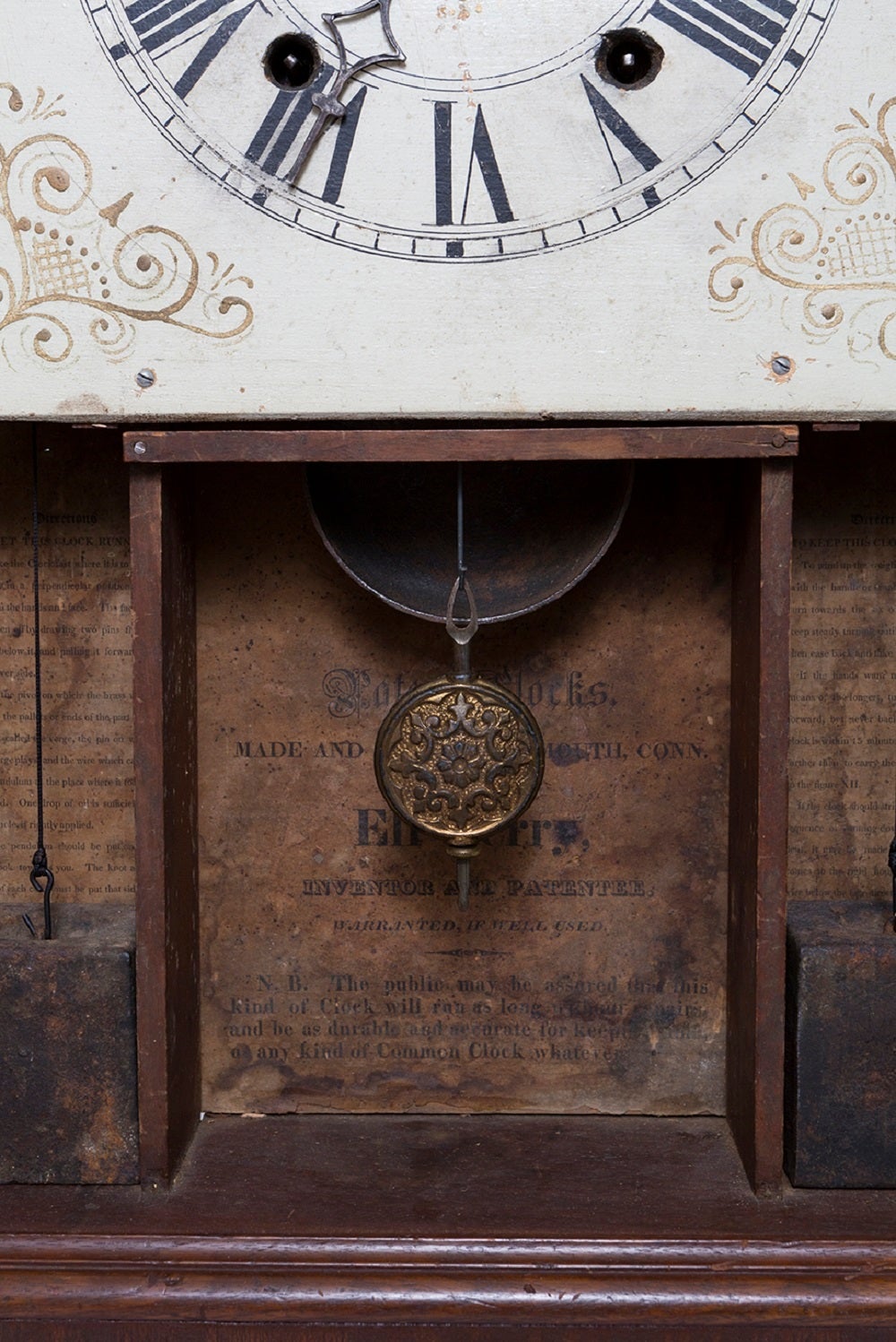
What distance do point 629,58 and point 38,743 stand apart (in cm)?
82

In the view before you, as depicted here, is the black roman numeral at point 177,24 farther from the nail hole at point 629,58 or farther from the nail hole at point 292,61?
the nail hole at point 629,58

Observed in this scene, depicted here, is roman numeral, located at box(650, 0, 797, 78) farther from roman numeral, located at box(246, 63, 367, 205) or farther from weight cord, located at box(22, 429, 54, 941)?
weight cord, located at box(22, 429, 54, 941)

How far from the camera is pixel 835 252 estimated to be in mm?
1202

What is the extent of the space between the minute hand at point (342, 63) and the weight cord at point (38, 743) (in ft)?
1.40

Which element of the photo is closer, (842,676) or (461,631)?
(461,631)

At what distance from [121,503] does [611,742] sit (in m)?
0.55

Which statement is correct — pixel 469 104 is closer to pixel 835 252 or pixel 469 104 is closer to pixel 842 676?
pixel 835 252

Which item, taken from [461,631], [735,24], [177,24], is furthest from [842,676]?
[177,24]

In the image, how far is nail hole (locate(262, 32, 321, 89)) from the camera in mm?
1194

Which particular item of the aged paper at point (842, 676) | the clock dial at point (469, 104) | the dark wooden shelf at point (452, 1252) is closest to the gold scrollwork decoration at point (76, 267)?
the clock dial at point (469, 104)

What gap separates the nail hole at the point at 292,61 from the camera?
47.0 inches

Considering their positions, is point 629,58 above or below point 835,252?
above

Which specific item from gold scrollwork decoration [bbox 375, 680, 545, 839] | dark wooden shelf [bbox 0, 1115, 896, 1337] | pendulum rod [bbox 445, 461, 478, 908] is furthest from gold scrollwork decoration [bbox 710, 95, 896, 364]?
dark wooden shelf [bbox 0, 1115, 896, 1337]

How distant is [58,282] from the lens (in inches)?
48.0
